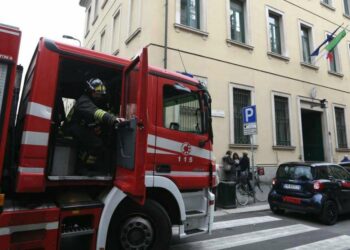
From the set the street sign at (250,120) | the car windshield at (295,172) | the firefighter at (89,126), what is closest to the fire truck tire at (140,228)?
the firefighter at (89,126)

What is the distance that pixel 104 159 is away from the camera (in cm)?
434

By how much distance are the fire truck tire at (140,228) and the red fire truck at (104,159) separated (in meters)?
0.01

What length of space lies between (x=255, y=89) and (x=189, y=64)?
381cm

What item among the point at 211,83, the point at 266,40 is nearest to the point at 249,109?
the point at 211,83

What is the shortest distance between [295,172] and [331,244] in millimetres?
2642

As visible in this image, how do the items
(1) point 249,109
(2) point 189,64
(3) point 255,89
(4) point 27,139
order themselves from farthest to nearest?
(3) point 255,89 → (2) point 189,64 → (1) point 249,109 → (4) point 27,139

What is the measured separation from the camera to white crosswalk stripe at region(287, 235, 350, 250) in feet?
18.7

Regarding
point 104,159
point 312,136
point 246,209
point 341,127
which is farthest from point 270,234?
point 341,127

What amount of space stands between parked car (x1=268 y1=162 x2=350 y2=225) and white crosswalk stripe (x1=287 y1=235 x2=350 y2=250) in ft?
4.54

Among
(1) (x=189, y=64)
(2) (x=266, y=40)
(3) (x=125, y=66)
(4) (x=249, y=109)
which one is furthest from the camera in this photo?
(2) (x=266, y=40)

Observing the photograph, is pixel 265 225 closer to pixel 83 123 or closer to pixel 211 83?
pixel 83 123

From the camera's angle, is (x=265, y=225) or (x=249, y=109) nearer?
(x=265, y=225)

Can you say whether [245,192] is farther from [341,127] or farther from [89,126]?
[341,127]

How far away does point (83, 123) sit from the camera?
418 cm
